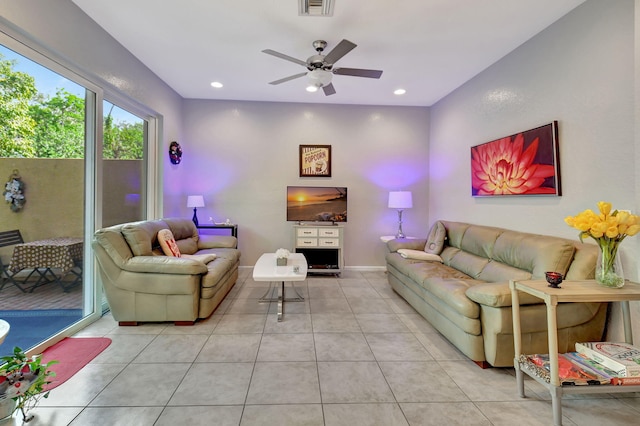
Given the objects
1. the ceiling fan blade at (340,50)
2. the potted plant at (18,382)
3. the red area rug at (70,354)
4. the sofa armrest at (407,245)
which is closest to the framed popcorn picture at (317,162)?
the sofa armrest at (407,245)

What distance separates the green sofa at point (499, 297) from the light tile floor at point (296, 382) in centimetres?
23

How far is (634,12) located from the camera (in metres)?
1.95

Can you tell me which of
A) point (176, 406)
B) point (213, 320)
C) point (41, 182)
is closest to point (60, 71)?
point (41, 182)

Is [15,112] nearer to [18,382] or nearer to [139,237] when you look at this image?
[139,237]

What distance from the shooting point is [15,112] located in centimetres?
207

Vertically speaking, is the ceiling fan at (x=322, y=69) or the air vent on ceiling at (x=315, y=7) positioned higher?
the air vent on ceiling at (x=315, y=7)

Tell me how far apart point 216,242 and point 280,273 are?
168cm

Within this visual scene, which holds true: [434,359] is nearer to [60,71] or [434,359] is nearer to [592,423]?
[592,423]

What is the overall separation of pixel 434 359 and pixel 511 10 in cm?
302

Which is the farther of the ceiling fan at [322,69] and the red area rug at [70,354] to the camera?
the ceiling fan at [322,69]

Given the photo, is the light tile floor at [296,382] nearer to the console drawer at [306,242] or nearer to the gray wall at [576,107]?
the gray wall at [576,107]

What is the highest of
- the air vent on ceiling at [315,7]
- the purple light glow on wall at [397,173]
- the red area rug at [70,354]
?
the air vent on ceiling at [315,7]

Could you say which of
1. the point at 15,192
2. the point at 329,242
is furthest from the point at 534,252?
the point at 15,192

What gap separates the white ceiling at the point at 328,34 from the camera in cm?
243
